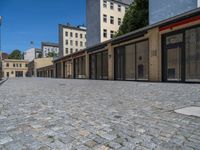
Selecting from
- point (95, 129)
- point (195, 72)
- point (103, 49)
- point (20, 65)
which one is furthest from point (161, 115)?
point (20, 65)

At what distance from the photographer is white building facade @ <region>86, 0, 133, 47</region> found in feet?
130

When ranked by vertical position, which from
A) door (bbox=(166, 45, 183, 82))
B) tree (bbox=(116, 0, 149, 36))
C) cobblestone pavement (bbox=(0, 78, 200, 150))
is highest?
tree (bbox=(116, 0, 149, 36))

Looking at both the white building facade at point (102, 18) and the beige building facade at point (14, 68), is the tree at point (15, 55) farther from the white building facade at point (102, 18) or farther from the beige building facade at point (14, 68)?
the white building facade at point (102, 18)

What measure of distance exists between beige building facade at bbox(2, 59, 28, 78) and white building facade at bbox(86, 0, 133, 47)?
2040 inches

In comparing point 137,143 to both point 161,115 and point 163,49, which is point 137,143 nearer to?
point 161,115

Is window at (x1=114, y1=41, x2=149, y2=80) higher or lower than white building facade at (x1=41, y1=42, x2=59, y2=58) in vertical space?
lower

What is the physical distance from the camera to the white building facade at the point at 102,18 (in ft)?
130

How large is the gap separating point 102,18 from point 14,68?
5851 cm

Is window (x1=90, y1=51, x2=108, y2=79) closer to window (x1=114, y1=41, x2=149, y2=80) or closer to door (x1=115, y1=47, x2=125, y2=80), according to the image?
door (x1=115, y1=47, x2=125, y2=80)

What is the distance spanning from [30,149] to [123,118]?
6.53ft

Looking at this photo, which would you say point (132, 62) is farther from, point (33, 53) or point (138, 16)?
point (33, 53)

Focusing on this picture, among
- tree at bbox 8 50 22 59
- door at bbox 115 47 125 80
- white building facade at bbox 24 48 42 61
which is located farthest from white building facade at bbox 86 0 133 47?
tree at bbox 8 50 22 59

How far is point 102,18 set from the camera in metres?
→ 39.7

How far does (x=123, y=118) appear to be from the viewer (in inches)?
158
